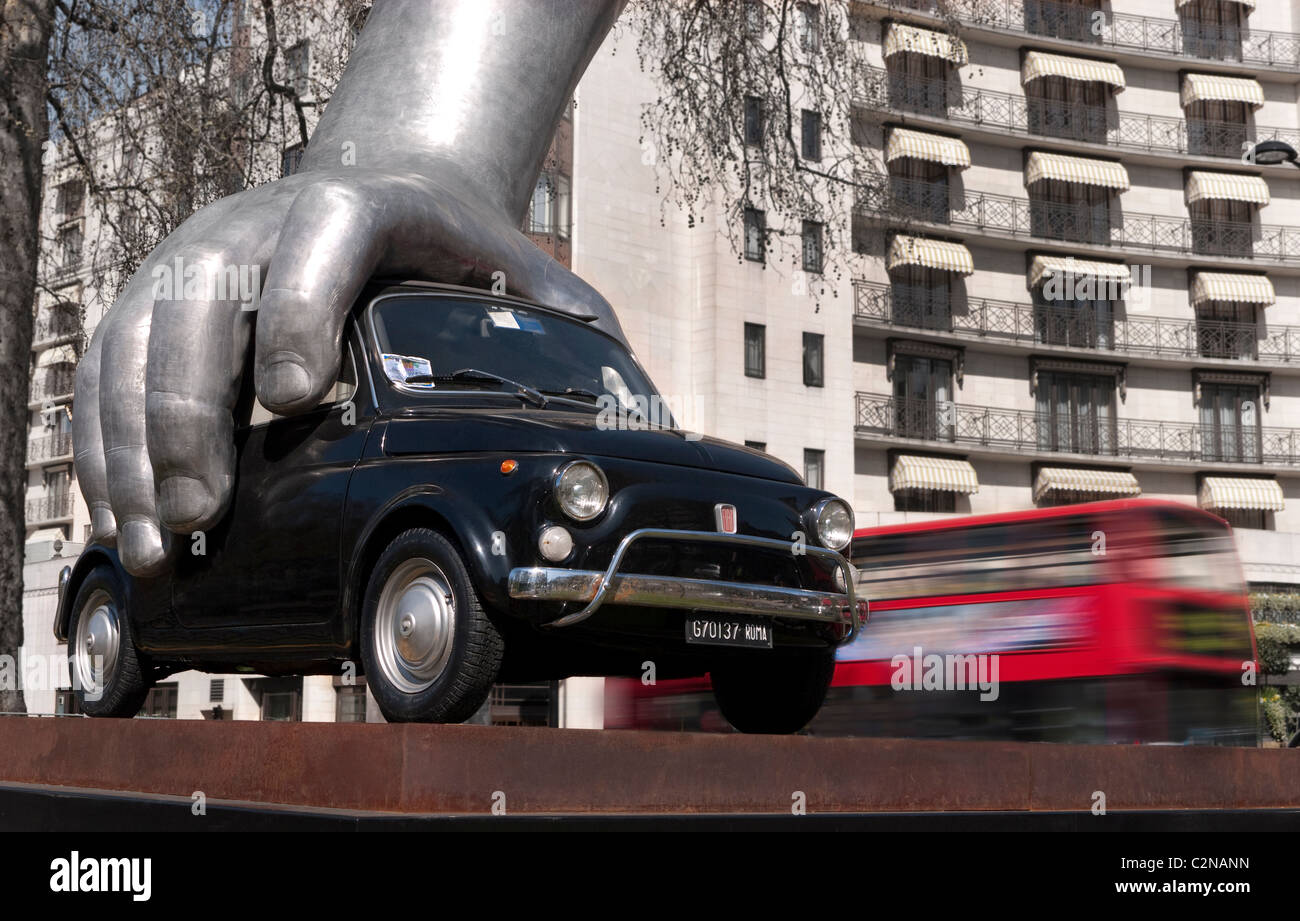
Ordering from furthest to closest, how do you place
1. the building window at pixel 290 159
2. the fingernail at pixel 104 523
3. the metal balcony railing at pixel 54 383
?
the metal balcony railing at pixel 54 383
the building window at pixel 290 159
the fingernail at pixel 104 523

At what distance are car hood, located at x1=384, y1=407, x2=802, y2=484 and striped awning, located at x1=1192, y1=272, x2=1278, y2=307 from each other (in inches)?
1861

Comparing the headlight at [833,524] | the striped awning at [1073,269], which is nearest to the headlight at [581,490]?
the headlight at [833,524]

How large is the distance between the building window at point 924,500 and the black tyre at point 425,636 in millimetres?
42088

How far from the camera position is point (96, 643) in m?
7.13

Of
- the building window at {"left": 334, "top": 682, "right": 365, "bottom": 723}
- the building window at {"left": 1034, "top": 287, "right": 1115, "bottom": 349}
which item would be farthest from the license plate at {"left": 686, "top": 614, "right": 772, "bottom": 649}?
the building window at {"left": 1034, "top": 287, "right": 1115, "bottom": 349}

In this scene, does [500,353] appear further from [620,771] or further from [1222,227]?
[1222,227]

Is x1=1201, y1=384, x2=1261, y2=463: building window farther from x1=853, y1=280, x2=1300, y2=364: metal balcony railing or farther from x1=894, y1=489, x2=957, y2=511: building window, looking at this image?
x1=894, y1=489, x2=957, y2=511: building window

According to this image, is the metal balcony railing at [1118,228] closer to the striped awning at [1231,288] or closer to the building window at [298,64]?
the striped awning at [1231,288]

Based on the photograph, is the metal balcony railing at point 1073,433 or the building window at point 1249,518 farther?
the building window at point 1249,518

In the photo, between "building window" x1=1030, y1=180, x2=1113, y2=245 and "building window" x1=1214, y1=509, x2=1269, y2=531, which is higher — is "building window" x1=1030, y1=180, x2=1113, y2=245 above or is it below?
above

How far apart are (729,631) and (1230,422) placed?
48.9m

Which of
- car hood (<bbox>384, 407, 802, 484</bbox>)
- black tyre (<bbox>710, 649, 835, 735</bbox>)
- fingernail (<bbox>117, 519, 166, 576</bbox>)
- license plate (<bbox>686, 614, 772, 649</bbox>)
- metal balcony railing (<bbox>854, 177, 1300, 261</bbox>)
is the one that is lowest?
black tyre (<bbox>710, 649, 835, 735</bbox>)

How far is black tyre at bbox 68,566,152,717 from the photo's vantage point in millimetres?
6875

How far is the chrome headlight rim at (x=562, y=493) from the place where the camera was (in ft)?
17.2
